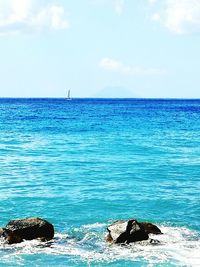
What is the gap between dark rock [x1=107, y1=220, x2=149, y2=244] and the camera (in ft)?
67.6

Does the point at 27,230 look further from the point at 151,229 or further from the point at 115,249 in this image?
the point at 151,229

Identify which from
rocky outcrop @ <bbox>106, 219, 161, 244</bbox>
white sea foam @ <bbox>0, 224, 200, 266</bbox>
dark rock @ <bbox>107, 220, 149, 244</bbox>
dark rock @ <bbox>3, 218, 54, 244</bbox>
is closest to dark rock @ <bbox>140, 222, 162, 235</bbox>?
white sea foam @ <bbox>0, 224, 200, 266</bbox>

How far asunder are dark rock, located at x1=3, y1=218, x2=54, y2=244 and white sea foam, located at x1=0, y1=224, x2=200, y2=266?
0.36 m

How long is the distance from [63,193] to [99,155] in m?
16.0

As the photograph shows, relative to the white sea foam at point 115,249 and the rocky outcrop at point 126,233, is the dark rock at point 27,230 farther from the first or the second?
the rocky outcrop at point 126,233

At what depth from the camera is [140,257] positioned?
19094 millimetres

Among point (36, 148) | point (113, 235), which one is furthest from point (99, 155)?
point (113, 235)

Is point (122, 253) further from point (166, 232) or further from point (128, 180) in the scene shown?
point (128, 180)

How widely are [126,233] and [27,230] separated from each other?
4292mm

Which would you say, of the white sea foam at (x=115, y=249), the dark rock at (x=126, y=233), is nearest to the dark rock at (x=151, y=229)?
the white sea foam at (x=115, y=249)

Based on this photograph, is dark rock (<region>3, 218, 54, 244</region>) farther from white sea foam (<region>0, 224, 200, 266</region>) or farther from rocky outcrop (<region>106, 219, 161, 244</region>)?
rocky outcrop (<region>106, 219, 161, 244</region>)

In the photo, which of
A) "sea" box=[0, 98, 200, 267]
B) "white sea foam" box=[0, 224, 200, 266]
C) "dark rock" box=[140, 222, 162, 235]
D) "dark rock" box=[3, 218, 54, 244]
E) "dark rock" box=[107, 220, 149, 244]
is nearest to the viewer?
"white sea foam" box=[0, 224, 200, 266]

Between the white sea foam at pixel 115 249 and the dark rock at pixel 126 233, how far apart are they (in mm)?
301

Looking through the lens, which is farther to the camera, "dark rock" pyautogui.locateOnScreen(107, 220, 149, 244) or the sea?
"dark rock" pyautogui.locateOnScreen(107, 220, 149, 244)
